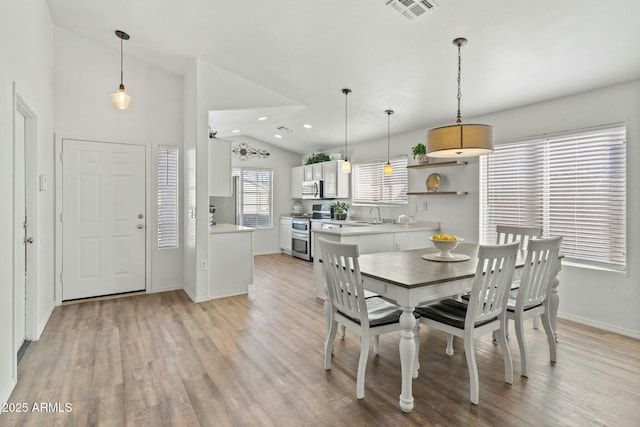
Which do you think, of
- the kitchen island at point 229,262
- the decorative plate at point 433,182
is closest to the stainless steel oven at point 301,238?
the kitchen island at point 229,262

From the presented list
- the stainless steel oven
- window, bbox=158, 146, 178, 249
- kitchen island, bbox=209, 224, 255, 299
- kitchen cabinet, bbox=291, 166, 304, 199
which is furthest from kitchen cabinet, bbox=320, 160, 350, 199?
window, bbox=158, 146, 178, 249

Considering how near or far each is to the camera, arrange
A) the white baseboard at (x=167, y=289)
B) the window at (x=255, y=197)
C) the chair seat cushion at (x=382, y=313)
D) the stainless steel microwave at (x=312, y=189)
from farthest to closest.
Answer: the window at (x=255, y=197), the stainless steel microwave at (x=312, y=189), the white baseboard at (x=167, y=289), the chair seat cushion at (x=382, y=313)

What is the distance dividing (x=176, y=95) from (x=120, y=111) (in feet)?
2.49

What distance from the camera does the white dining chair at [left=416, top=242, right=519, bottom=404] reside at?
2082 mm

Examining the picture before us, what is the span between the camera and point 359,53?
3475 millimetres

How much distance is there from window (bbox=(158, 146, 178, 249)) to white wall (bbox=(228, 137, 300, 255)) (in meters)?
2.96

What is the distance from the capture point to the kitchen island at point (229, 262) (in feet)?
14.6

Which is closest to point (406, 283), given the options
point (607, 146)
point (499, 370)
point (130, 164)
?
point (499, 370)

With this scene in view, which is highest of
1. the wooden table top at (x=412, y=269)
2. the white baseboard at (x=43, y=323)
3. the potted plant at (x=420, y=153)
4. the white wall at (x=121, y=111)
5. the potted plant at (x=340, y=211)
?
the white wall at (x=121, y=111)

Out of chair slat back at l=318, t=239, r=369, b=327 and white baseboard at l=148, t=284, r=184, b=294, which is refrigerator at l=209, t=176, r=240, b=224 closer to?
white baseboard at l=148, t=284, r=184, b=294

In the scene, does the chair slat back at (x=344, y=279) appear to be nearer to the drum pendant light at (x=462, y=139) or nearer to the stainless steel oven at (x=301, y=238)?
the drum pendant light at (x=462, y=139)

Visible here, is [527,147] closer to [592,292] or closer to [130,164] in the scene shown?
[592,292]

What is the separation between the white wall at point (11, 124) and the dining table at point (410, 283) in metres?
2.33

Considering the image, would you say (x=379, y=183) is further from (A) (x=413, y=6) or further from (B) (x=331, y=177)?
(A) (x=413, y=6)
